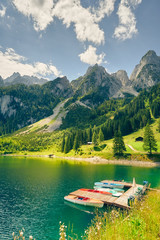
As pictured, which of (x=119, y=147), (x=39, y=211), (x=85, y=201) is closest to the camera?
(x=39, y=211)

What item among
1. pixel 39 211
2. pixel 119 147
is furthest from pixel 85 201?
pixel 119 147

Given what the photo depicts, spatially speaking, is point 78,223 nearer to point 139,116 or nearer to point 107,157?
point 107,157

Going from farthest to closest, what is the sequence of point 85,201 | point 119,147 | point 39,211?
point 119,147
point 85,201
point 39,211

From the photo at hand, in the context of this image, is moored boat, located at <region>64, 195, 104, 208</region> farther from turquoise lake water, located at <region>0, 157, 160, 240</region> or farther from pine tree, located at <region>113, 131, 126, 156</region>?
pine tree, located at <region>113, 131, 126, 156</region>

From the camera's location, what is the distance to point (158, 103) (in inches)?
7446

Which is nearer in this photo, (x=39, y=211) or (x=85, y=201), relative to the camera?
(x=39, y=211)

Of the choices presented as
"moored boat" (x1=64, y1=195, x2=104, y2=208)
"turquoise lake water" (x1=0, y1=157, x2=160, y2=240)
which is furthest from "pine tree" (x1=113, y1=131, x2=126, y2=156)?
"moored boat" (x1=64, y1=195, x2=104, y2=208)

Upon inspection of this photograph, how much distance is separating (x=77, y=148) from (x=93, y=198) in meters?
103

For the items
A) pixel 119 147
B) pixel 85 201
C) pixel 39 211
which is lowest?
pixel 39 211

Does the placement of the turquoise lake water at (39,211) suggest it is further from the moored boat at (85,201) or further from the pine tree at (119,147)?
the pine tree at (119,147)

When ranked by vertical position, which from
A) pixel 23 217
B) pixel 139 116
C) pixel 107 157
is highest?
pixel 139 116

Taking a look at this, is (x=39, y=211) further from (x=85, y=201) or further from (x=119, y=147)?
(x=119, y=147)

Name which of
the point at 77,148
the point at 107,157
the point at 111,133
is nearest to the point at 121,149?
the point at 107,157

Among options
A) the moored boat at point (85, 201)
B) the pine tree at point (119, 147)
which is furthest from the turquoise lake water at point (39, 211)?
Result: the pine tree at point (119, 147)
